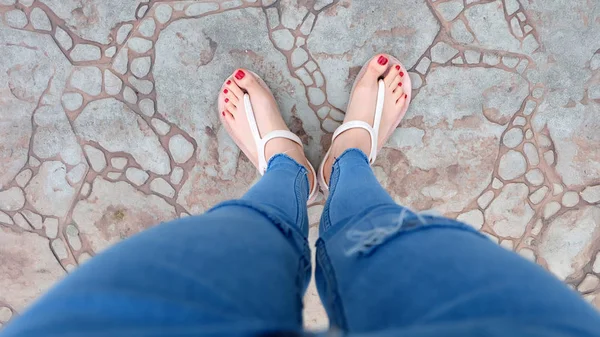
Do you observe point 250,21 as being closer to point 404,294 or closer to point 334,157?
point 334,157

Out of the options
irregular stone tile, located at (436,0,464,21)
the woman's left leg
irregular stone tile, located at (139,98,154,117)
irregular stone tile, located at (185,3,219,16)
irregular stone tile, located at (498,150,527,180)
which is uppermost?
irregular stone tile, located at (436,0,464,21)

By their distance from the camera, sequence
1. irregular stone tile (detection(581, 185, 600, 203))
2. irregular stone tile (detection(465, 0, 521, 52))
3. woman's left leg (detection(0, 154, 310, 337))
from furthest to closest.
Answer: irregular stone tile (detection(581, 185, 600, 203)) < irregular stone tile (detection(465, 0, 521, 52)) < woman's left leg (detection(0, 154, 310, 337))

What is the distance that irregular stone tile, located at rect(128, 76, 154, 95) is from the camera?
1.20 m

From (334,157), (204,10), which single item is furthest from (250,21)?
(334,157)

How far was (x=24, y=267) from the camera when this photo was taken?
1.34m

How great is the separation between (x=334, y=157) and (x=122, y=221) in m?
0.70

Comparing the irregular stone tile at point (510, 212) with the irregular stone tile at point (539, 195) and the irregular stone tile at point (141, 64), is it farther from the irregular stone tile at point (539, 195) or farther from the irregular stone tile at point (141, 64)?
the irregular stone tile at point (141, 64)

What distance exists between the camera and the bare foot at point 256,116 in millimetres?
1205

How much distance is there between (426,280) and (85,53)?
114 centimetres

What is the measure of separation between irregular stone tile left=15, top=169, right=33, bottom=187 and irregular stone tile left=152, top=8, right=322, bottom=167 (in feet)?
1.51

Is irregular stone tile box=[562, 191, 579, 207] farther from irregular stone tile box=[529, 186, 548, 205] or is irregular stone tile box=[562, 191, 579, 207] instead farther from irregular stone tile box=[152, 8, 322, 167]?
irregular stone tile box=[152, 8, 322, 167]

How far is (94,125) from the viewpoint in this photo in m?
1.23

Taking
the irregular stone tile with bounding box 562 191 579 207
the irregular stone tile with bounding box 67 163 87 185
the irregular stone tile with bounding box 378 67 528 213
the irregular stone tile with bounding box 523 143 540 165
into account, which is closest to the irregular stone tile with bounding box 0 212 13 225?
the irregular stone tile with bounding box 67 163 87 185

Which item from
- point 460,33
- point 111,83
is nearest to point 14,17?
point 111,83
